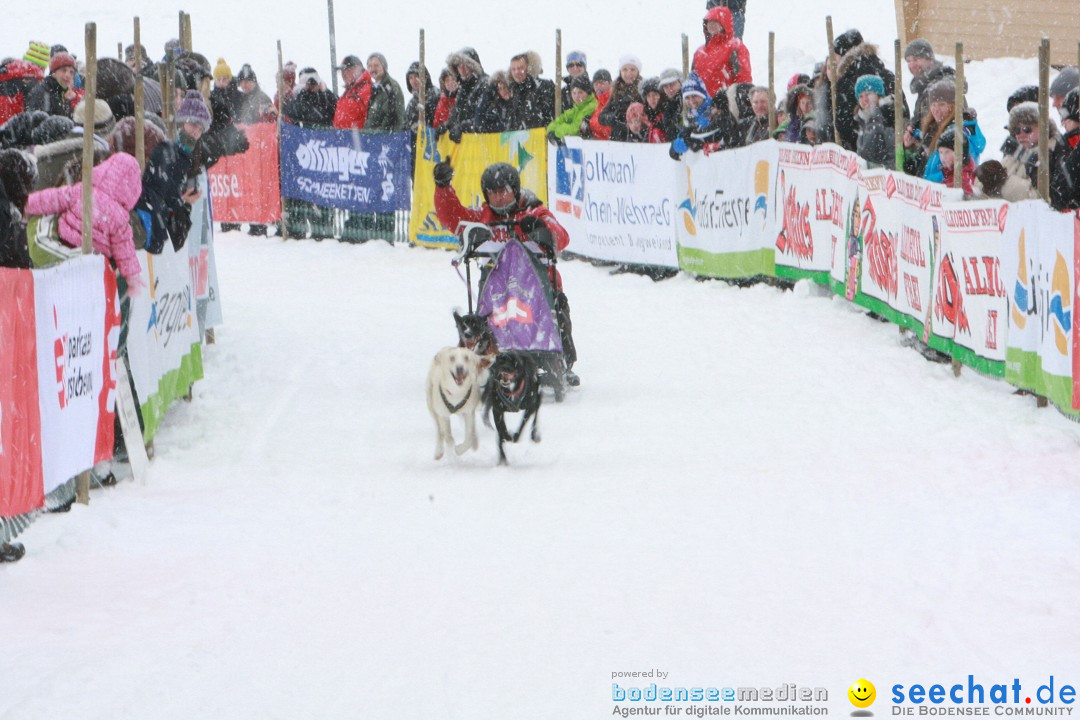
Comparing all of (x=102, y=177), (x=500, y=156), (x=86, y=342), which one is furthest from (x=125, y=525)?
(x=500, y=156)

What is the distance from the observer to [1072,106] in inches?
358

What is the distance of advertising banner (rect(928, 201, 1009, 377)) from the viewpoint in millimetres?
Answer: 9086

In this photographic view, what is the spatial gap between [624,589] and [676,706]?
1173 millimetres

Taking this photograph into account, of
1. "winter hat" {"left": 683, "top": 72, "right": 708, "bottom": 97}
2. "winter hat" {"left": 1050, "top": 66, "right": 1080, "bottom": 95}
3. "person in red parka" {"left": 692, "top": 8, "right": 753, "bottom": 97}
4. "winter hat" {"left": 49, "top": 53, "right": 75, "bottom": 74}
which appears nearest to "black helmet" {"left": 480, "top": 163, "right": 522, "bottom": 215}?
"winter hat" {"left": 1050, "top": 66, "right": 1080, "bottom": 95}

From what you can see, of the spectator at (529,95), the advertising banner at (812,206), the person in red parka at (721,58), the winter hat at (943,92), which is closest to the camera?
the winter hat at (943,92)

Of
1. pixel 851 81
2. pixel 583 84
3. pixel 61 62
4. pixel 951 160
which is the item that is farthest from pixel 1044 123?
pixel 583 84

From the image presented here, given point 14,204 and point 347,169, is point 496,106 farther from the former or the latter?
point 14,204

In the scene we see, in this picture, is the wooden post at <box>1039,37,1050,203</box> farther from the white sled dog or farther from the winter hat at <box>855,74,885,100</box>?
the winter hat at <box>855,74,885,100</box>

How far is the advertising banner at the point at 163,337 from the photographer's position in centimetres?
797

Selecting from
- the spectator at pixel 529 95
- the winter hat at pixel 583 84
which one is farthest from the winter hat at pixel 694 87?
the spectator at pixel 529 95

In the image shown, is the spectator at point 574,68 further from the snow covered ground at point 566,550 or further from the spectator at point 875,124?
the snow covered ground at point 566,550

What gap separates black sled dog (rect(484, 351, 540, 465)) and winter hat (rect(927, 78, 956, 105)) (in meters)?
4.57

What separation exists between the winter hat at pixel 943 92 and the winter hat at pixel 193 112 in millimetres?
5185

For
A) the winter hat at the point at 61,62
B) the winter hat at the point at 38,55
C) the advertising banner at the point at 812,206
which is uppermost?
the winter hat at the point at 38,55
